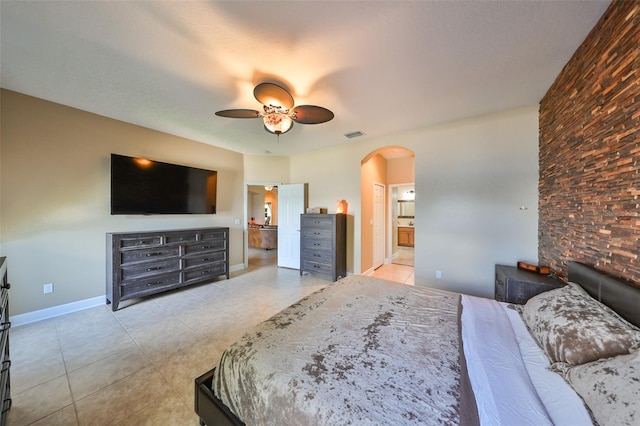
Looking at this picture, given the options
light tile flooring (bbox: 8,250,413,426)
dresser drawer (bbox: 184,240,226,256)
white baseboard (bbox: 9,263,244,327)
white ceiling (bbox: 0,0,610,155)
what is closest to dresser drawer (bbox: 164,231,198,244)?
dresser drawer (bbox: 184,240,226,256)

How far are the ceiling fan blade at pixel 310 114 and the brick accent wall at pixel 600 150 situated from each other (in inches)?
80.8

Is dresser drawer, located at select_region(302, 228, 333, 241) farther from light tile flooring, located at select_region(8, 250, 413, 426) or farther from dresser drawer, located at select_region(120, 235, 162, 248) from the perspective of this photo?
dresser drawer, located at select_region(120, 235, 162, 248)

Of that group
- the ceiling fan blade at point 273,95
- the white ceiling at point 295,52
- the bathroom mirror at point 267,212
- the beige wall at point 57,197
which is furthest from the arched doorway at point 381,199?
the bathroom mirror at point 267,212

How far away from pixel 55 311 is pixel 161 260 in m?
1.22

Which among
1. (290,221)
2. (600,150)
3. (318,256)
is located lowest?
(318,256)

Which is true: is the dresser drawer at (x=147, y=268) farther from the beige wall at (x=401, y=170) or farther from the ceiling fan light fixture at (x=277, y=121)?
the beige wall at (x=401, y=170)

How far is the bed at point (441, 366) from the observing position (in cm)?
84

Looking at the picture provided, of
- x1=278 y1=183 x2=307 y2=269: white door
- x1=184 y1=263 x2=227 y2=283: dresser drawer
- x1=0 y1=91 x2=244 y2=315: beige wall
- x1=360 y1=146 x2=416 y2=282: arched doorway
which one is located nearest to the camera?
x1=0 y1=91 x2=244 y2=315: beige wall

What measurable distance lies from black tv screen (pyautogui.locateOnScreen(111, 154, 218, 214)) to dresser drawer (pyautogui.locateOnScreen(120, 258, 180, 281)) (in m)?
0.83

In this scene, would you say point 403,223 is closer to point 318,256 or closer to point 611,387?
point 318,256

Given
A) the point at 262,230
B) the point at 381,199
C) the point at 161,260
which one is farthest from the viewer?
the point at 262,230

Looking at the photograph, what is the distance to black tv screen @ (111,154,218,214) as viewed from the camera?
Answer: 10.4 ft

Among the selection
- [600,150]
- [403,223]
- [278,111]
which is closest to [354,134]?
[278,111]

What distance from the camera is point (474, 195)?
323 centimetres
